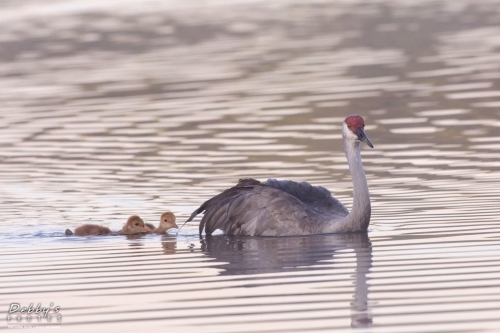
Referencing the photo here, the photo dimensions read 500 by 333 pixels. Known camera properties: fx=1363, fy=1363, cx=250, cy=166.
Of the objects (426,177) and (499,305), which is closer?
(499,305)

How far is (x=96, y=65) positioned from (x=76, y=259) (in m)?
23.6

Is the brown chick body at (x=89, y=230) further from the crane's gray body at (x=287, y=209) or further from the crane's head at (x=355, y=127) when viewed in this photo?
the crane's head at (x=355, y=127)

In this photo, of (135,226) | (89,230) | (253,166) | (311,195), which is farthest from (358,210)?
(253,166)

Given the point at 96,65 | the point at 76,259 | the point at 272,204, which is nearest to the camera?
the point at 76,259

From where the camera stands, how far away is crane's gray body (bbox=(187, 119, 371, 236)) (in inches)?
619

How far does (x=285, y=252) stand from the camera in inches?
576

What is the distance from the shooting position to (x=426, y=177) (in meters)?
19.0

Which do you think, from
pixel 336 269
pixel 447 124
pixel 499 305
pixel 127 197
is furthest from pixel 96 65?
pixel 499 305

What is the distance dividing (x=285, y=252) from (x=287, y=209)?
1.34 m

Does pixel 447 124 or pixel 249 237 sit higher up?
pixel 447 124

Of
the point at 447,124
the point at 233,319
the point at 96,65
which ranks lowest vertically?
the point at 233,319

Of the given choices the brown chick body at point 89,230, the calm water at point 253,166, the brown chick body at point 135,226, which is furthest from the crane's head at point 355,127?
the brown chick body at point 89,230

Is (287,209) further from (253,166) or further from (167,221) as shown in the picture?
(253,166)

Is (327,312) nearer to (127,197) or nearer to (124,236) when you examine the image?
(124,236)
